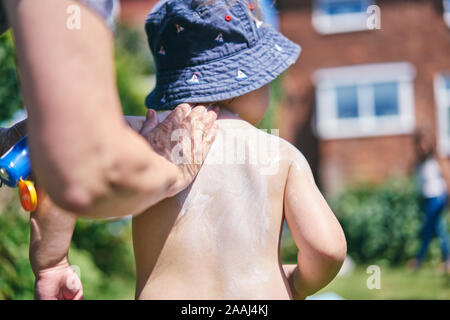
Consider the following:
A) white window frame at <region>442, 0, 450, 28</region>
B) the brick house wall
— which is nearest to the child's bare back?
the brick house wall

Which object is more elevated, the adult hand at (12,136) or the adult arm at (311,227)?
the adult hand at (12,136)

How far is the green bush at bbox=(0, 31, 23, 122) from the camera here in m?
3.99

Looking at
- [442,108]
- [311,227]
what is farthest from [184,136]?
[442,108]

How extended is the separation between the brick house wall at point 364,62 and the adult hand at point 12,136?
13557 millimetres

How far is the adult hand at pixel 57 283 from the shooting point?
1548 millimetres

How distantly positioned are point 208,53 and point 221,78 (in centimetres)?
8

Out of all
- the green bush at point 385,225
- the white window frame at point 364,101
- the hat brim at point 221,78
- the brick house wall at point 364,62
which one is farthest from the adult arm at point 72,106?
the white window frame at point 364,101

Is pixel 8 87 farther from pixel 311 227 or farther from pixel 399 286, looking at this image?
pixel 399 286

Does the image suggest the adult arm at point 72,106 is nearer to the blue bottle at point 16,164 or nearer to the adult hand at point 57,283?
the blue bottle at point 16,164

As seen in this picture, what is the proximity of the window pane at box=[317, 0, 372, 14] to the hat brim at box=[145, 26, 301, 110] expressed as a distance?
15.1 m

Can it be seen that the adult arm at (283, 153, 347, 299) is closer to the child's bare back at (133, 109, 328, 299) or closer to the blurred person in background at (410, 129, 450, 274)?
the child's bare back at (133, 109, 328, 299)

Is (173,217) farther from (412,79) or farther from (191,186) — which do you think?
(412,79)

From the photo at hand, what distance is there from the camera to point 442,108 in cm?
1515

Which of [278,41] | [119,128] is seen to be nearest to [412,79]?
[278,41]
